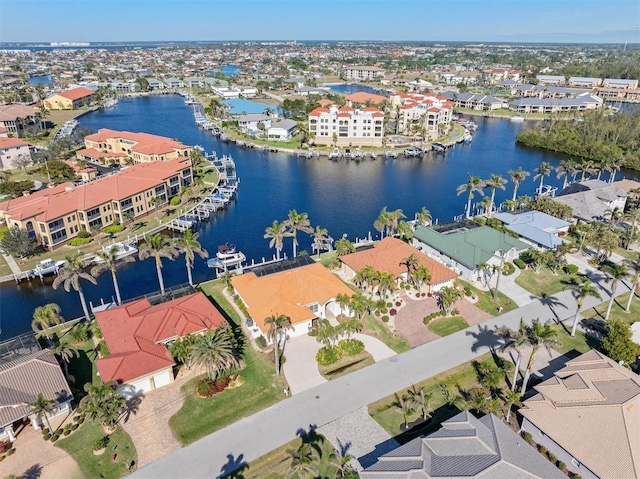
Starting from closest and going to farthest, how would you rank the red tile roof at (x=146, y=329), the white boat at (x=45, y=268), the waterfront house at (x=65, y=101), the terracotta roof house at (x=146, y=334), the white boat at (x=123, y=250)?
the terracotta roof house at (x=146, y=334) → the red tile roof at (x=146, y=329) → the white boat at (x=45, y=268) → the white boat at (x=123, y=250) → the waterfront house at (x=65, y=101)

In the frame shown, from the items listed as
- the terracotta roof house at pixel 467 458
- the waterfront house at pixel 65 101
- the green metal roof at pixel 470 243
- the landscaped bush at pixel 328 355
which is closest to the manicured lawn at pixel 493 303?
the green metal roof at pixel 470 243

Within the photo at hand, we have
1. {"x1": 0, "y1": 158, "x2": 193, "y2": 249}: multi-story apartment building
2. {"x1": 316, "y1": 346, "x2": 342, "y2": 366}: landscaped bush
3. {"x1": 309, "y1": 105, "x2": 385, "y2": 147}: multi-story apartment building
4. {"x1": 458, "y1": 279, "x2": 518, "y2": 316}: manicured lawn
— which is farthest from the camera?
{"x1": 309, "y1": 105, "x2": 385, "y2": 147}: multi-story apartment building

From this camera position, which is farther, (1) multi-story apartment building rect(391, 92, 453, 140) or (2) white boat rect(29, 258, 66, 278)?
(1) multi-story apartment building rect(391, 92, 453, 140)

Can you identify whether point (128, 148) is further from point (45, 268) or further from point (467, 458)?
point (467, 458)

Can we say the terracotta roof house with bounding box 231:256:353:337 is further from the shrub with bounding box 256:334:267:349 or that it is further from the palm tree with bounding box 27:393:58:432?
the palm tree with bounding box 27:393:58:432

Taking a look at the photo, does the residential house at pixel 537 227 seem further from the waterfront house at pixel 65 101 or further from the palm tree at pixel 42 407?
the waterfront house at pixel 65 101

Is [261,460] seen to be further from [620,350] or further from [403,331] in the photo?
[620,350]

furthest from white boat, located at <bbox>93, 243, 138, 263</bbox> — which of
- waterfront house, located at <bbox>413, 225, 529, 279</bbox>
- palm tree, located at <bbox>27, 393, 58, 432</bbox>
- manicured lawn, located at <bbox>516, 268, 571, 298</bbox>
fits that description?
manicured lawn, located at <bbox>516, 268, 571, 298</bbox>
